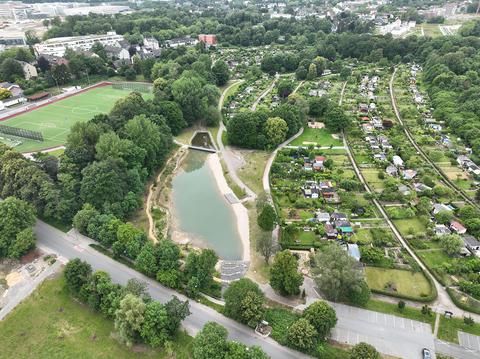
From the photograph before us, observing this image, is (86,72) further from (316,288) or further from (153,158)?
(316,288)

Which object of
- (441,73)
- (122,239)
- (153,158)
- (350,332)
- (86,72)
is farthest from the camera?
(86,72)

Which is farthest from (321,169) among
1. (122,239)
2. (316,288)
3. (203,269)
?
(122,239)

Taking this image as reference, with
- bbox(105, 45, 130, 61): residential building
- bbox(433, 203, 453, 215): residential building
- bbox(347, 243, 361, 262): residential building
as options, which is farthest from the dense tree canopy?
bbox(105, 45, 130, 61): residential building

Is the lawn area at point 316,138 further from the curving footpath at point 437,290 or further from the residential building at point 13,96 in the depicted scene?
the residential building at point 13,96

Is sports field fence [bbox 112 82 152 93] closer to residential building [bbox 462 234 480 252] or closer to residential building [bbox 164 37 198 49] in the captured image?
residential building [bbox 164 37 198 49]

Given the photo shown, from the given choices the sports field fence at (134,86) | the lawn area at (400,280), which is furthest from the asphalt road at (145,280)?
the sports field fence at (134,86)

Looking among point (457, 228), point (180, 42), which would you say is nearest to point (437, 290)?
point (457, 228)
